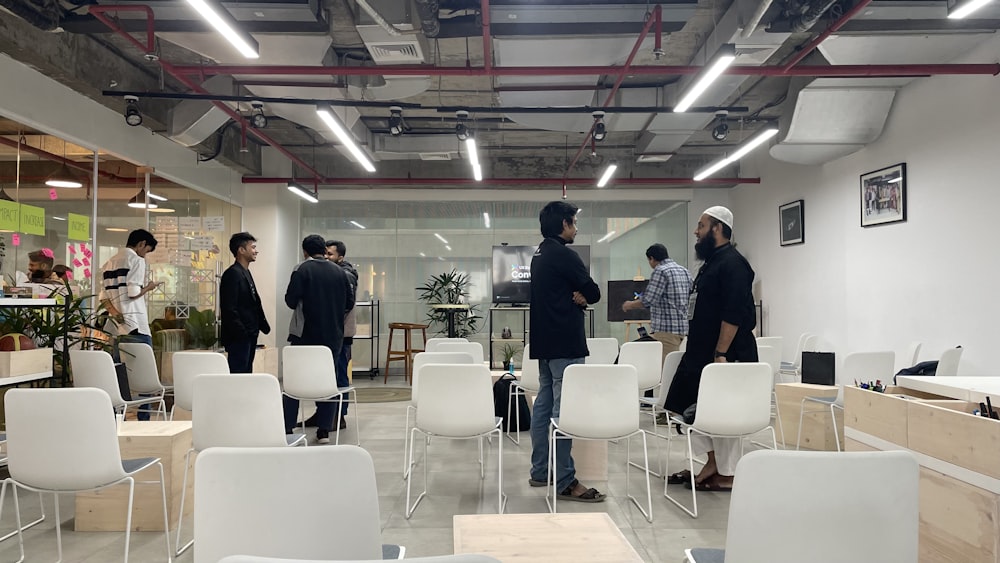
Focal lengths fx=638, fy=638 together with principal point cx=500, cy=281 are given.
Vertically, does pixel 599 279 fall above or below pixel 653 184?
below

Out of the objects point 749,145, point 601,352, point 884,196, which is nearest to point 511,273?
point 749,145

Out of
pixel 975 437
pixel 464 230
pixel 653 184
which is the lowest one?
pixel 975 437

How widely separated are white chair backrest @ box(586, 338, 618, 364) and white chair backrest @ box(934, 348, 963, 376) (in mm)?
2446

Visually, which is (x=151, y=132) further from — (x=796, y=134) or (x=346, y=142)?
(x=796, y=134)

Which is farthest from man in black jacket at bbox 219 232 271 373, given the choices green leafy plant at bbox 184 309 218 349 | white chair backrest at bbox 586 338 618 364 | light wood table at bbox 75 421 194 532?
green leafy plant at bbox 184 309 218 349

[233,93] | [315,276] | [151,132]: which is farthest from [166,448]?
[151,132]

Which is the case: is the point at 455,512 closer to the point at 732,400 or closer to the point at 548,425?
the point at 548,425

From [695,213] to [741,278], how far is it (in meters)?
7.87

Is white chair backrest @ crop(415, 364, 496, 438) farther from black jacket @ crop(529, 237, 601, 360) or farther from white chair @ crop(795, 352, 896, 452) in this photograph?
white chair @ crop(795, 352, 896, 452)

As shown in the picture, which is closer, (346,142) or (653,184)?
(346,142)

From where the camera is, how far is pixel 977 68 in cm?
493

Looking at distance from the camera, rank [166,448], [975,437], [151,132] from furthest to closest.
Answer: [151,132]
[166,448]
[975,437]

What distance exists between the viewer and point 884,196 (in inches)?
261

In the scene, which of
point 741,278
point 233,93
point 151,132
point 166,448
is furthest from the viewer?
point 151,132
